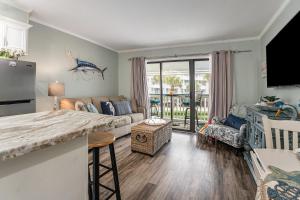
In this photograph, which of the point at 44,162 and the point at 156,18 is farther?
the point at 156,18

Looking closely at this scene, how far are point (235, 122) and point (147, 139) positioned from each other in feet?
6.12

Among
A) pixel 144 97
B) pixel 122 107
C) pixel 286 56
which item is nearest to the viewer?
pixel 286 56

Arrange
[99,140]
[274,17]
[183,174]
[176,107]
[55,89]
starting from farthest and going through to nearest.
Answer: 1. [176,107]
2. [55,89]
3. [274,17]
4. [183,174]
5. [99,140]

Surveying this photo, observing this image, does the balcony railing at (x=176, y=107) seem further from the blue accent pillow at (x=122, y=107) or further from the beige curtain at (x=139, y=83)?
the blue accent pillow at (x=122, y=107)

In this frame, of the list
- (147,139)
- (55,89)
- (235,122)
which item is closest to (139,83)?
(147,139)

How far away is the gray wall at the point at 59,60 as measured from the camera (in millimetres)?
3041

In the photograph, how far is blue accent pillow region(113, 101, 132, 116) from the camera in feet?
13.9

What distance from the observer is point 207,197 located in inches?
72.5

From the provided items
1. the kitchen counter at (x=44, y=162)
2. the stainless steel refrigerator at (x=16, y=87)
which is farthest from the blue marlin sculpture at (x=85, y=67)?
the kitchen counter at (x=44, y=162)

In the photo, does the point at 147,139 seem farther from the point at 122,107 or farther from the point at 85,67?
the point at 85,67

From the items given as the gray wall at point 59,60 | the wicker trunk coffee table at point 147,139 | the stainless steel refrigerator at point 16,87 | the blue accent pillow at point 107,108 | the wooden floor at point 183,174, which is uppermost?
the gray wall at point 59,60

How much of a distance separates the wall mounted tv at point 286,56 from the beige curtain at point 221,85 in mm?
1237

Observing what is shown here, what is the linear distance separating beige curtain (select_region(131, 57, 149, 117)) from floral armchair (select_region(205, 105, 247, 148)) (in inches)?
80.6

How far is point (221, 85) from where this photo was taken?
4043 millimetres
